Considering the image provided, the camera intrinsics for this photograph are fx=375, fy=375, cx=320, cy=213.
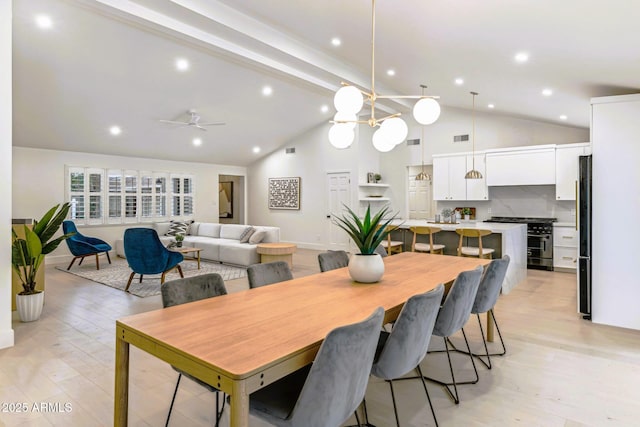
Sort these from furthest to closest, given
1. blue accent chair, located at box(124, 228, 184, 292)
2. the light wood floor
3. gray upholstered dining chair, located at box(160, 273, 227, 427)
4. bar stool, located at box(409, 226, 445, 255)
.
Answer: bar stool, located at box(409, 226, 445, 255)
blue accent chair, located at box(124, 228, 184, 292)
the light wood floor
gray upholstered dining chair, located at box(160, 273, 227, 427)

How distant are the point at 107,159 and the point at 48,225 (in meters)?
5.02

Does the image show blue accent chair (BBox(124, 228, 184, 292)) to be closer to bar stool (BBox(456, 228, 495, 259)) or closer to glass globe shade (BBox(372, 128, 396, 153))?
glass globe shade (BBox(372, 128, 396, 153))

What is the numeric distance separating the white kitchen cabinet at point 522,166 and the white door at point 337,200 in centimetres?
324

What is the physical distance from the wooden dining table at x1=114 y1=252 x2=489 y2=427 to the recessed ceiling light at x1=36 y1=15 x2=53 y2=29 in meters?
4.26

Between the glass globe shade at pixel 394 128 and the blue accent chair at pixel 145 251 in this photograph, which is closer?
the glass globe shade at pixel 394 128

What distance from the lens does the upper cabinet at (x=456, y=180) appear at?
24.4 feet

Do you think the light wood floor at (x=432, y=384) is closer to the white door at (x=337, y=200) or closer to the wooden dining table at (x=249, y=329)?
the wooden dining table at (x=249, y=329)

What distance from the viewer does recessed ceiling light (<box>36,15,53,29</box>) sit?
427 cm

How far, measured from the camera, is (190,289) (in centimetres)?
223

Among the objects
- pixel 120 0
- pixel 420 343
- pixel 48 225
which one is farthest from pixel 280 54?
pixel 420 343

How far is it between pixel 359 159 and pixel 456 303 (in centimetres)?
685

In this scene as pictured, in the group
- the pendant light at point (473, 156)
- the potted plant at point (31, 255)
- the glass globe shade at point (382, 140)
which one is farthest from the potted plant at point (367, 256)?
the pendant light at point (473, 156)

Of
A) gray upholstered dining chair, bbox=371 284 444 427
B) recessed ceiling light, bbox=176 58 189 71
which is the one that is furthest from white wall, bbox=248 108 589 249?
gray upholstered dining chair, bbox=371 284 444 427

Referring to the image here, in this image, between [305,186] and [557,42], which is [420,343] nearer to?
[557,42]
